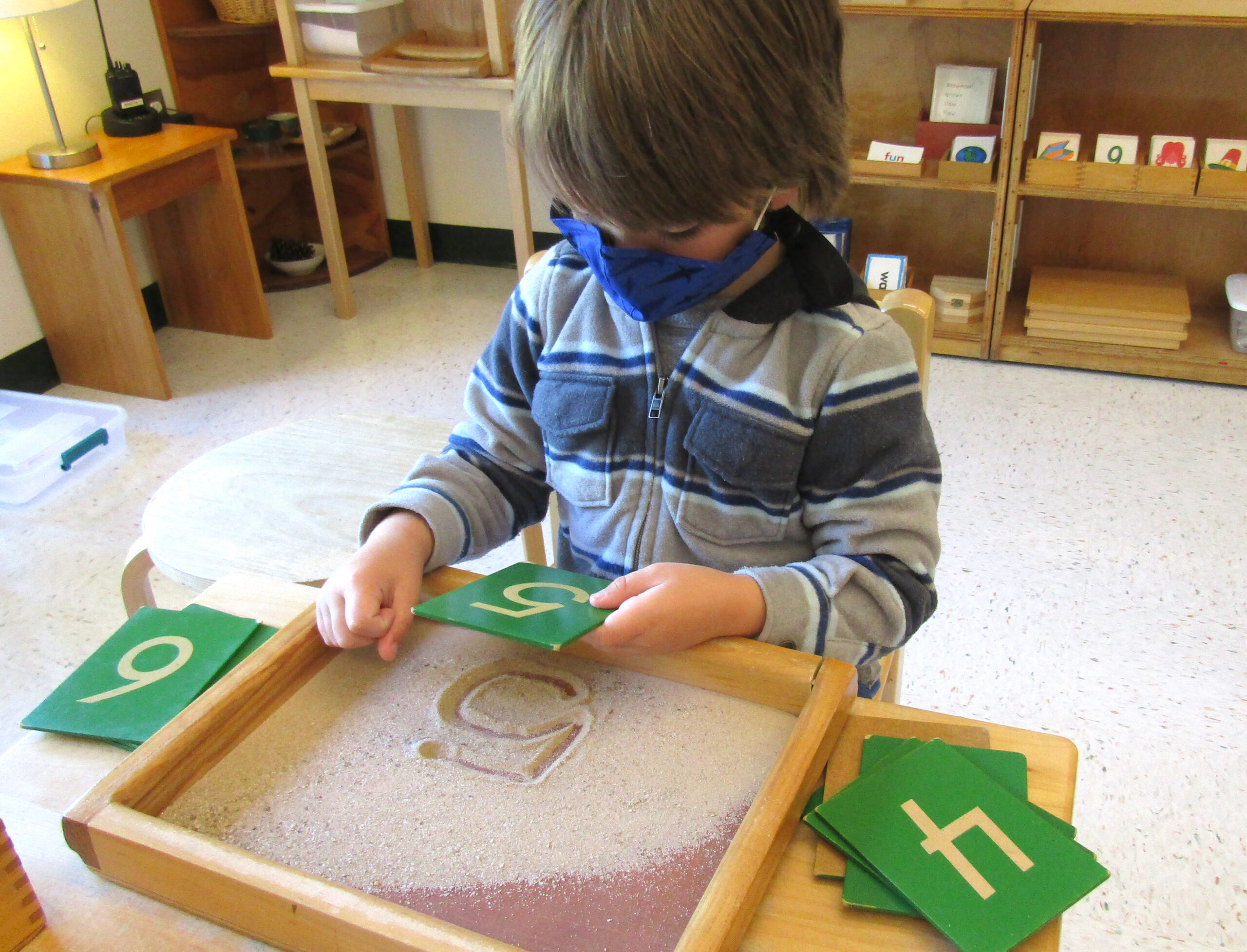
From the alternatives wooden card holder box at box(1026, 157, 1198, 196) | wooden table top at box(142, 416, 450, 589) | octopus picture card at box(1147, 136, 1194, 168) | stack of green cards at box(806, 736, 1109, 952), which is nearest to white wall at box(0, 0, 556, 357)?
wooden table top at box(142, 416, 450, 589)

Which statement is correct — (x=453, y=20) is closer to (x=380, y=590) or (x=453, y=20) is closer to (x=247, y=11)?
(x=247, y=11)

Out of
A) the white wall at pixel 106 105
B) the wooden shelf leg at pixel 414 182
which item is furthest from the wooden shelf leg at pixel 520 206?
the wooden shelf leg at pixel 414 182

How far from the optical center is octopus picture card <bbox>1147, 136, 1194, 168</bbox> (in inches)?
90.3

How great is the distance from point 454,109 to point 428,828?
2943mm

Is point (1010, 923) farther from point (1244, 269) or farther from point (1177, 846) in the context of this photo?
point (1244, 269)

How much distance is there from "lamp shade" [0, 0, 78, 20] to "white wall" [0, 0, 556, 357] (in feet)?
1.35

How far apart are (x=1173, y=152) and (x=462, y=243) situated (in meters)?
2.02

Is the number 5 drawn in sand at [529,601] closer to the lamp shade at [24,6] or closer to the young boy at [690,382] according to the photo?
the young boy at [690,382]

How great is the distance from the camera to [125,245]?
2428 millimetres

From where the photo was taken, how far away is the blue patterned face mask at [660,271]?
728 millimetres

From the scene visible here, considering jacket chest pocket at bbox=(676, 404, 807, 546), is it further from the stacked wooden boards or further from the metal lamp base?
the metal lamp base

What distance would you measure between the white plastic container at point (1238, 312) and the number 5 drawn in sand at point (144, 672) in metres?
2.37

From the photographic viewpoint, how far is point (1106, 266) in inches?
106

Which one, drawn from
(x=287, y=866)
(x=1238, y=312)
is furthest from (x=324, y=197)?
(x=287, y=866)
